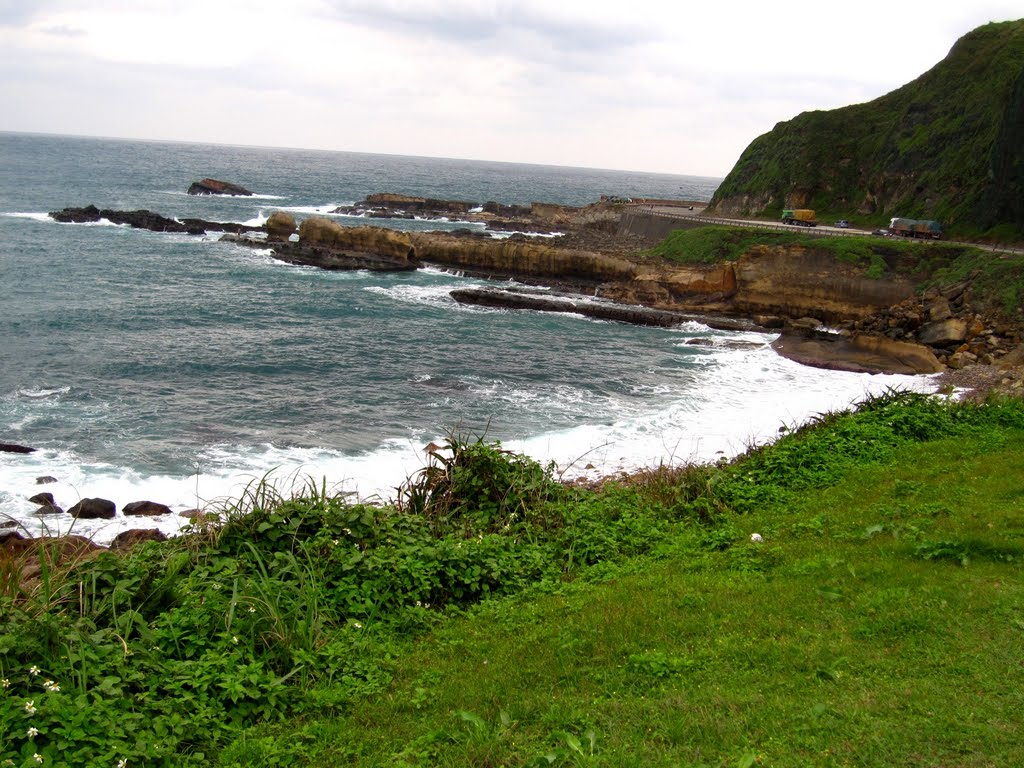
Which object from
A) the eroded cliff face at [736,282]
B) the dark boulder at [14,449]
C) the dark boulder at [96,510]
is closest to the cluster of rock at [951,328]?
the eroded cliff face at [736,282]

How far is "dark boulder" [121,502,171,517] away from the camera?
14.8 meters

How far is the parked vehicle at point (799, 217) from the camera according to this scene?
163ft

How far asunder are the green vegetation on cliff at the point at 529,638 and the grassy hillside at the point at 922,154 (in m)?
37.1

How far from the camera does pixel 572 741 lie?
193 inches

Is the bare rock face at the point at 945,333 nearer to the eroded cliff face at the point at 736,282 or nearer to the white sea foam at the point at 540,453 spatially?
the eroded cliff face at the point at 736,282

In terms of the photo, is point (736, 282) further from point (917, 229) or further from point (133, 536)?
point (133, 536)

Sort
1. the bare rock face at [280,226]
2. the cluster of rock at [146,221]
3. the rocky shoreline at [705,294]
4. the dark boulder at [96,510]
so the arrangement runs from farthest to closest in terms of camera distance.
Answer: the cluster of rock at [146,221] → the bare rock face at [280,226] → the rocky shoreline at [705,294] → the dark boulder at [96,510]

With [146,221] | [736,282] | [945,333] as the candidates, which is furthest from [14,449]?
[146,221]

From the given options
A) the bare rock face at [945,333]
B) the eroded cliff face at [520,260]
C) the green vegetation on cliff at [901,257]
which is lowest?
the bare rock face at [945,333]

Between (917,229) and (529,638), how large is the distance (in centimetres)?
4189

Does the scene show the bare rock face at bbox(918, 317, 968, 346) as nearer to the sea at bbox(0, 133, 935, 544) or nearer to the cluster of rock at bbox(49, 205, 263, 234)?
the sea at bbox(0, 133, 935, 544)

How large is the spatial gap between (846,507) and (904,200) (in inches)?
1752

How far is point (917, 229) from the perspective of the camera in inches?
1624

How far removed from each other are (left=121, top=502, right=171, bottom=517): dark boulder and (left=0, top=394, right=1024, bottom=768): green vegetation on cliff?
738 cm
